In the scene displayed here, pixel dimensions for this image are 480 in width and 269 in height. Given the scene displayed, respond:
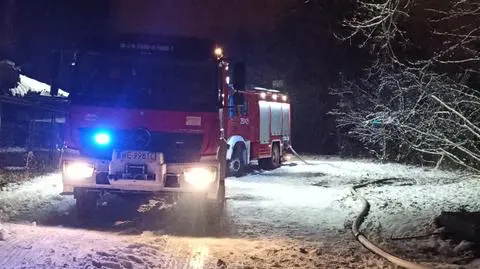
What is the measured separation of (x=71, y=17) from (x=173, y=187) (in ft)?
85.1

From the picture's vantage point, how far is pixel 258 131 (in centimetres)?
1952

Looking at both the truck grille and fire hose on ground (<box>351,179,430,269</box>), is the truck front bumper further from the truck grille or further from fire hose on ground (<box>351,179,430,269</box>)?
fire hose on ground (<box>351,179,430,269</box>)

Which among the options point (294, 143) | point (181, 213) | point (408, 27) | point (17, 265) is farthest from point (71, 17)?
point (17, 265)

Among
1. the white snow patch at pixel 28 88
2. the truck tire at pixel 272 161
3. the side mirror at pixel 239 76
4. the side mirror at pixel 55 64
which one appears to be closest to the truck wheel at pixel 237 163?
the truck tire at pixel 272 161

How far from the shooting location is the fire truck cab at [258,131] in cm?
1752

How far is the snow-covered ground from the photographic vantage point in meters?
6.75

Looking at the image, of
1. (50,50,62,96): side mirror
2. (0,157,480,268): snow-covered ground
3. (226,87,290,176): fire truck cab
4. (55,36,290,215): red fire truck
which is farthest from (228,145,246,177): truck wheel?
(50,50,62,96): side mirror

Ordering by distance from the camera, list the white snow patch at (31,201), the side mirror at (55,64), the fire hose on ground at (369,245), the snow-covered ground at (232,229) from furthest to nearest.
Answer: the white snow patch at (31,201), the side mirror at (55,64), the snow-covered ground at (232,229), the fire hose on ground at (369,245)

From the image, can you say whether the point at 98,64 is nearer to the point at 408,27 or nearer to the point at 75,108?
the point at 75,108

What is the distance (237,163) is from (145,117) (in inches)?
383

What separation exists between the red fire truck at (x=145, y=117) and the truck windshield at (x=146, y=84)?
15 mm

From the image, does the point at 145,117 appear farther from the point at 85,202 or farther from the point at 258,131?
the point at 258,131

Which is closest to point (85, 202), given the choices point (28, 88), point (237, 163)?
point (237, 163)

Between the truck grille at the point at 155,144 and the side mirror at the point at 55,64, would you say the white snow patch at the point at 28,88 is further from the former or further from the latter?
the truck grille at the point at 155,144
